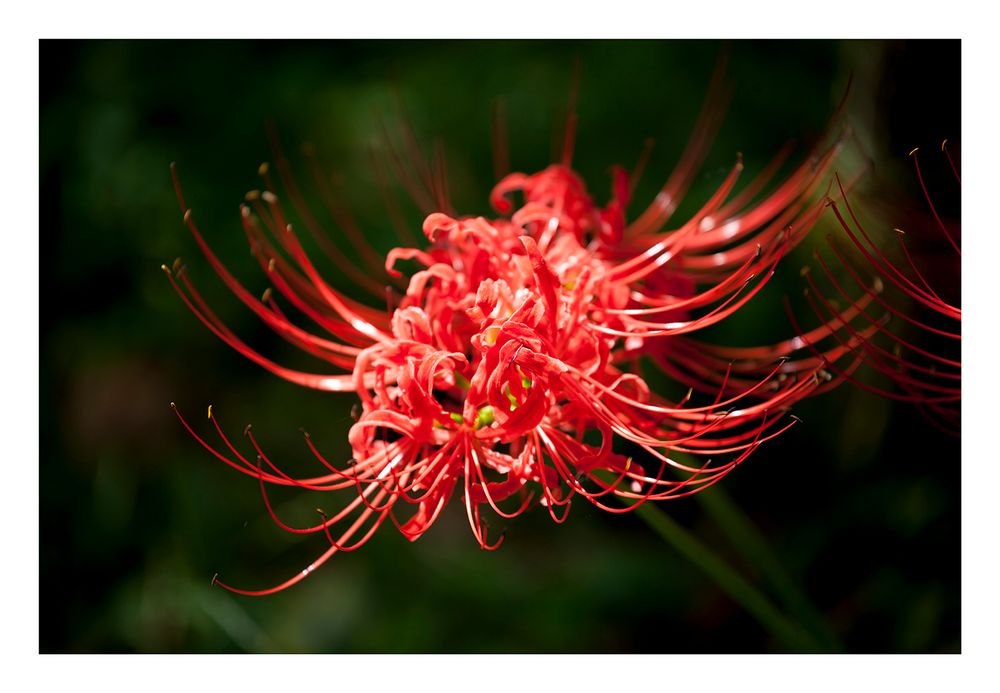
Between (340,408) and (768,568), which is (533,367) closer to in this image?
(768,568)

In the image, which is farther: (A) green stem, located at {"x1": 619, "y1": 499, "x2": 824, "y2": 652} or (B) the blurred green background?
(B) the blurred green background

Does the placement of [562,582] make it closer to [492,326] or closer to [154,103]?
[492,326]

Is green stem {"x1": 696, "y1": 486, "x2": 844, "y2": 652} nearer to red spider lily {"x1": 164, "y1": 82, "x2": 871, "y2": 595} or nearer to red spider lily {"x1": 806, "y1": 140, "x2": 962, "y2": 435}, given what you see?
red spider lily {"x1": 164, "y1": 82, "x2": 871, "y2": 595}

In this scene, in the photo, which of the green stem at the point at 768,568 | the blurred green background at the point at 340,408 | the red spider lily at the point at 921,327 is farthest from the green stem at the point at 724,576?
the blurred green background at the point at 340,408

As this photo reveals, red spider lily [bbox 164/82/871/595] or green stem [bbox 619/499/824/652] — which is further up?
red spider lily [bbox 164/82/871/595]

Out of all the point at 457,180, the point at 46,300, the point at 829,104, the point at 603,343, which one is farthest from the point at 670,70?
the point at 46,300

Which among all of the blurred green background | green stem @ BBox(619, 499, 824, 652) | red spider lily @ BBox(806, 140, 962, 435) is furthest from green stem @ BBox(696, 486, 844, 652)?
the blurred green background

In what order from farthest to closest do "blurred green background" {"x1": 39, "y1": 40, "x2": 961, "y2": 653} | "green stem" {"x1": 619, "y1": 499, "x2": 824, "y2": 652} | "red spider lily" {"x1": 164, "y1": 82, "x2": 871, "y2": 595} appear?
"blurred green background" {"x1": 39, "y1": 40, "x2": 961, "y2": 653} < "green stem" {"x1": 619, "y1": 499, "x2": 824, "y2": 652} < "red spider lily" {"x1": 164, "y1": 82, "x2": 871, "y2": 595}
